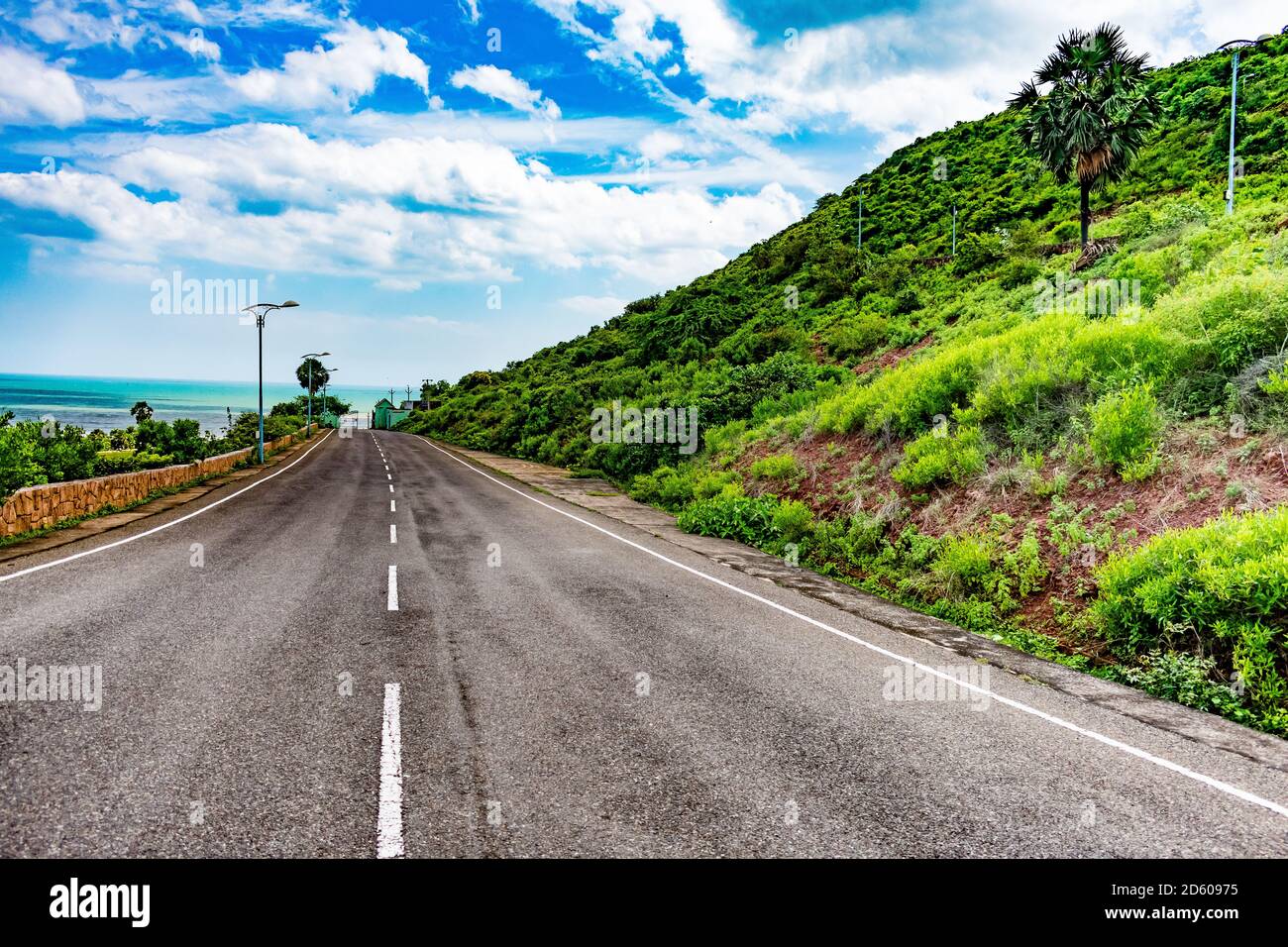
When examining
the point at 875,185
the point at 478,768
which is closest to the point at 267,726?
the point at 478,768

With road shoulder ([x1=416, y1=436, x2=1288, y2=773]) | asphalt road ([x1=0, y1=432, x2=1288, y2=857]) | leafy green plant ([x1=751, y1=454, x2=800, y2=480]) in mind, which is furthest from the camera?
leafy green plant ([x1=751, y1=454, x2=800, y2=480])

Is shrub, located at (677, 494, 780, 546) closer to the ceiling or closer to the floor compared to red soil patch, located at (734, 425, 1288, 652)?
closer to the floor

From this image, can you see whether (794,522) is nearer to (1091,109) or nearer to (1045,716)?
(1045,716)

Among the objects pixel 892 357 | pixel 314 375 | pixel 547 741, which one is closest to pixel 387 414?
pixel 314 375

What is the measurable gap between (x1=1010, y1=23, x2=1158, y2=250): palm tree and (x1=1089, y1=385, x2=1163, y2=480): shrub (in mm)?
17931

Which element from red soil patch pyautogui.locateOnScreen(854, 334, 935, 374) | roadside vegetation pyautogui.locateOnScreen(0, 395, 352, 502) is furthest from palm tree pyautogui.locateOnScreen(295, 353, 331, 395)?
red soil patch pyautogui.locateOnScreen(854, 334, 935, 374)

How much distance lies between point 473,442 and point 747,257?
28.3 m

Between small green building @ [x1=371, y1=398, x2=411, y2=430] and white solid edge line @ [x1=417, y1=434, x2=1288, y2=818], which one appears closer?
white solid edge line @ [x1=417, y1=434, x2=1288, y2=818]

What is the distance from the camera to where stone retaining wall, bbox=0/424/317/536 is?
530 inches

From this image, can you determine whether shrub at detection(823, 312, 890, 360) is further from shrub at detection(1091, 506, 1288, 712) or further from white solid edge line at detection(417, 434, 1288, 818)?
shrub at detection(1091, 506, 1288, 712)
